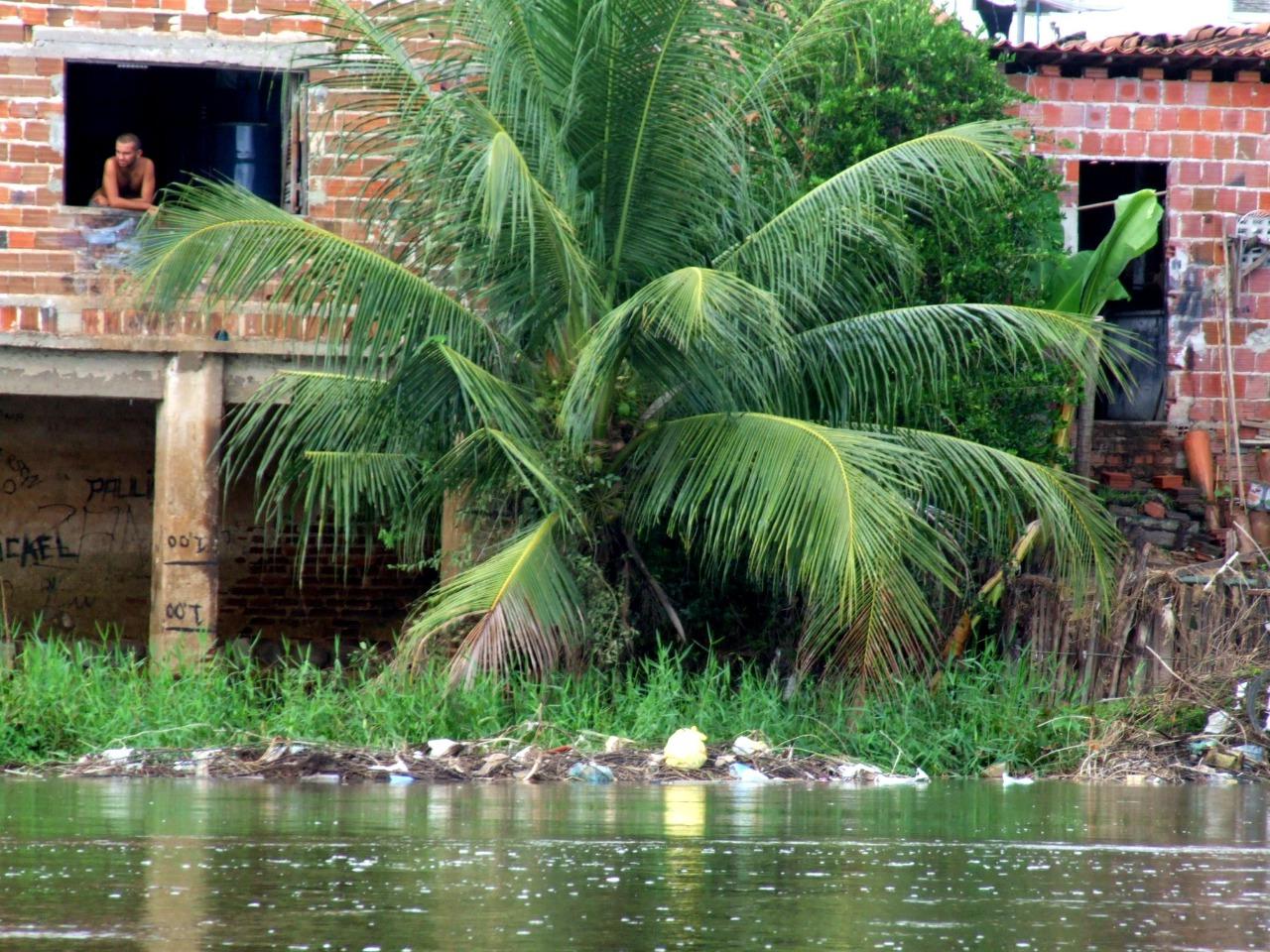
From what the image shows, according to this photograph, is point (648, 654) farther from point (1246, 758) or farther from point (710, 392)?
point (1246, 758)

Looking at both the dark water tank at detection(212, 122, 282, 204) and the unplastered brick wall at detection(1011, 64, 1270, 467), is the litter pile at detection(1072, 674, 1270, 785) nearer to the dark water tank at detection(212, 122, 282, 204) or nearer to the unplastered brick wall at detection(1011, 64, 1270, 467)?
the unplastered brick wall at detection(1011, 64, 1270, 467)

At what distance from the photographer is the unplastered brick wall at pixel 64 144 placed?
11.1 meters

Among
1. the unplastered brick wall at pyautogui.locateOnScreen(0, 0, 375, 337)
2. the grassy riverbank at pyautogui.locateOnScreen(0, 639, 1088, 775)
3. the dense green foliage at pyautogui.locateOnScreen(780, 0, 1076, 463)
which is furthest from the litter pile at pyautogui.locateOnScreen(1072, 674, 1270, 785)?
the unplastered brick wall at pyautogui.locateOnScreen(0, 0, 375, 337)

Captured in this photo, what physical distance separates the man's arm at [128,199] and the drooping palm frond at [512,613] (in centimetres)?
351

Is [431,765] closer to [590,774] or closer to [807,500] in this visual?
[590,774]

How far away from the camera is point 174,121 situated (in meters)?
14.5

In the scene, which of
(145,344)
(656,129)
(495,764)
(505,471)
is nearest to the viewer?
(495,764)

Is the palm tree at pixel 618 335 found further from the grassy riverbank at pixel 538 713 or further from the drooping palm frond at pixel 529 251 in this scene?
the grassy riverbank at pixel 538 713

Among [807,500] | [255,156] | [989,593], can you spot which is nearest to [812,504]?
[807,500]

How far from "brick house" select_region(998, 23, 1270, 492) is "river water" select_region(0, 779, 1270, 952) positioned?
658 centimetres

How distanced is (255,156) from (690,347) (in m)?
5.30

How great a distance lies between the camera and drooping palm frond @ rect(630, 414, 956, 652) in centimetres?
882

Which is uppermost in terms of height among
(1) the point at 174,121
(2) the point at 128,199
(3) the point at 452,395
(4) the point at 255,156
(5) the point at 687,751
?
(1) the point at 174,121

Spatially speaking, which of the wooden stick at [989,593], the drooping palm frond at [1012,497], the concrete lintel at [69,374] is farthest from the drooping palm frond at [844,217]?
the concrete lintel at [69,374]
